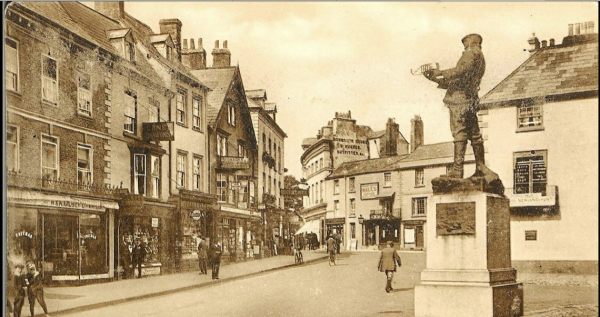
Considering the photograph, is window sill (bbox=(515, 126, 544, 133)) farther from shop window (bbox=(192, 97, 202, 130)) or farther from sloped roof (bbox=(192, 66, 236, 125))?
shop window (bbox=(192, 97, 202, 130))

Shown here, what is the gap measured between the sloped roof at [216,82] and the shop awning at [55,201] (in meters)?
1.72

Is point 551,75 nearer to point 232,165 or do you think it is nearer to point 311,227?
point 311,227

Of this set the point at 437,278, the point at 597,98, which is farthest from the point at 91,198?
the point at 597,98

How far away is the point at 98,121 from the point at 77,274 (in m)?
1.81

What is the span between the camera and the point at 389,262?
8078 millimetres

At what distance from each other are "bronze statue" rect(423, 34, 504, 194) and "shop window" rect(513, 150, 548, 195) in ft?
0.83

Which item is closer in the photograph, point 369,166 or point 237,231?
point 369,166

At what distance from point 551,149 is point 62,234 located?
18.2 ft

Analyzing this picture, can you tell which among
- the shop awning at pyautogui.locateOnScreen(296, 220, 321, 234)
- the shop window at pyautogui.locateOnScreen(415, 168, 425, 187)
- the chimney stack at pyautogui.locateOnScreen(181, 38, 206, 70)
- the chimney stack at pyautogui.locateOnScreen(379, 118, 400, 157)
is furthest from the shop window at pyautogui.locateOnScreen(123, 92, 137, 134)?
the shop window at pyautogui.locateOnScreen(415, 168, 425, 187)

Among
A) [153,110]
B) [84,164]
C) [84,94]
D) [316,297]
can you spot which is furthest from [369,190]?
[84,94]

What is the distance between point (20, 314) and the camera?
8102mm

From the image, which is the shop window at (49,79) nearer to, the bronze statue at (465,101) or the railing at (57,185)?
the railing at (57,185)

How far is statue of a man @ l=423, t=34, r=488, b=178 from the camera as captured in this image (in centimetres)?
779

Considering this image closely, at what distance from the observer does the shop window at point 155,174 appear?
862cm
